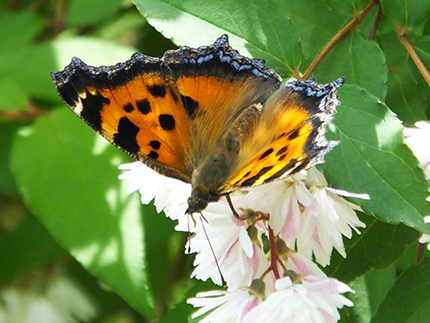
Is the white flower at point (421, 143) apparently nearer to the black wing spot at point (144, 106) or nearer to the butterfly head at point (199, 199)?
the butterfly head at point (199, 199)

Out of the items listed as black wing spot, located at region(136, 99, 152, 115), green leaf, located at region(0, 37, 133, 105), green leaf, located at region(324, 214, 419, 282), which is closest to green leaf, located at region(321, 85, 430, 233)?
green leaf, located at region(324, 214, 419, 282)

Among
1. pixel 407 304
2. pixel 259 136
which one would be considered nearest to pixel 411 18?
pixel 259 136

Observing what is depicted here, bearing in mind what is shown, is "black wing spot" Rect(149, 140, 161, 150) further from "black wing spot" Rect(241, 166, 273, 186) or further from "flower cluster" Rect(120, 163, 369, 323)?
"black wing spot" Rect(241, 166, 273, 186)

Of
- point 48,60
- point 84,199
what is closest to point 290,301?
point 84,199

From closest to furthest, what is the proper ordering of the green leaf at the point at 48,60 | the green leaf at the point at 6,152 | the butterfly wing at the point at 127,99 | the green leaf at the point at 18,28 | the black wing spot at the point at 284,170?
the black wing spot at the point at 284,170
the butterfly wing at the point at 127,99
the green leaf at the point at 48,60
the green leaf at the point at 6,152
the green leaf at the point at 18,28

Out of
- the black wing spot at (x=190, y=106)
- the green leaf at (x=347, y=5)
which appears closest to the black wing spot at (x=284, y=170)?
the black wing spot at (x=190, y=106)

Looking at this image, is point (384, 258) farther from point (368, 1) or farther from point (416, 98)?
point (368, 1)
